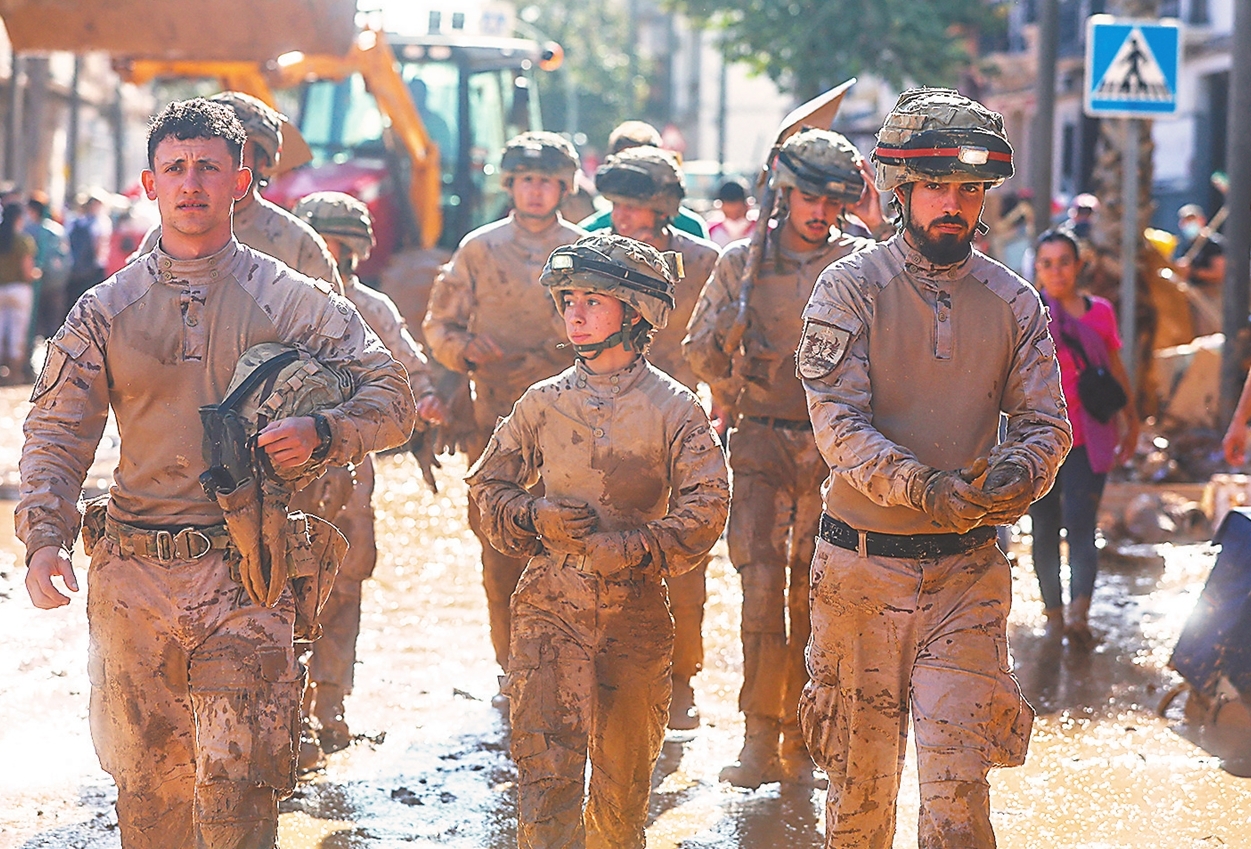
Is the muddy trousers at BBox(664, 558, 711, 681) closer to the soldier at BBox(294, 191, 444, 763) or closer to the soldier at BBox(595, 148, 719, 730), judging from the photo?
the soldier at BBox(595, 148, 719, 730)

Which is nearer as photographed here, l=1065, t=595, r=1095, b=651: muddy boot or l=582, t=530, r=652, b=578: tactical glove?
l=582, t=530, r=652, b=578: tactical glove

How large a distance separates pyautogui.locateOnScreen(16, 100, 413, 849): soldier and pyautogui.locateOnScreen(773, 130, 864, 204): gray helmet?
2476 millimetres

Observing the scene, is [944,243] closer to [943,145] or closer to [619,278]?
[943,145]

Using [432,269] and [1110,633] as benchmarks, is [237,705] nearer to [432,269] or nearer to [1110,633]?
[1110,633]

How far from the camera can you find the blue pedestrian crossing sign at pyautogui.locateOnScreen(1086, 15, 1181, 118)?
11828mm

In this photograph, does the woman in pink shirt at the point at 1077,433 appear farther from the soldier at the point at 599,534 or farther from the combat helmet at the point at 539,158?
the soldier at the point at 599,534

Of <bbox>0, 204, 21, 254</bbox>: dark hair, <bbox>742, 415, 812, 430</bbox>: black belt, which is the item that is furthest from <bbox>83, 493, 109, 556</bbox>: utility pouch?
<bbox>0, 204, 21, 254</bbox>: dark hair

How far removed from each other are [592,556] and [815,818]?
1.74 metres

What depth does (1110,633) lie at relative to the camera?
29.3 ft

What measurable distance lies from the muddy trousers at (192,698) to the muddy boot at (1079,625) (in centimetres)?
492

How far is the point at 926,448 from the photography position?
4.70 metres

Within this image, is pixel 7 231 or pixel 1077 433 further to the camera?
pixel 7 231

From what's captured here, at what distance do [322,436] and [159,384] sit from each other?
49cm

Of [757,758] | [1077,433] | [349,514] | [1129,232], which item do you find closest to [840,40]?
[1129,232]
